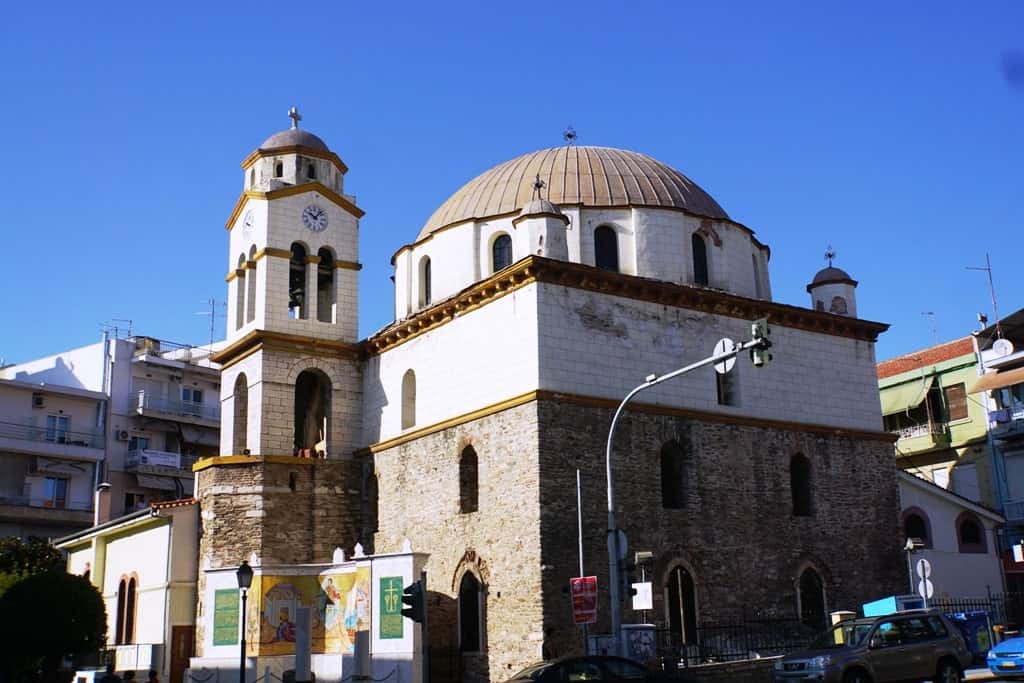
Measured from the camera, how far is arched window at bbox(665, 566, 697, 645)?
78.6 feet

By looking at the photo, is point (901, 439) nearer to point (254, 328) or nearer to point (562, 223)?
point (562, 223)

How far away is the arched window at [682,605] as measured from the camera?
24.0 metres

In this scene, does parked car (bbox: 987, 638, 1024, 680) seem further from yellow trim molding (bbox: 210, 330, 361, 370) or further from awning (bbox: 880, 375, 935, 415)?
awning (bbox: 880, 375, 935, 415)

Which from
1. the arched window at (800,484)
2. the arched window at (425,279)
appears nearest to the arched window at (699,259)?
the arched window at (800,484)

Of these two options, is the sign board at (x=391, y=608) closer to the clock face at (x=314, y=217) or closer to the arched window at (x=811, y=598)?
the arched window at (x=811, y=598)

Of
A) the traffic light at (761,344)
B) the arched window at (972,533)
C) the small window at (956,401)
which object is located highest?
the small window at (956,401)

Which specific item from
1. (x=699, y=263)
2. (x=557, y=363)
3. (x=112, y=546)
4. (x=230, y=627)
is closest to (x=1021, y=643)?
(x=557, y=363)

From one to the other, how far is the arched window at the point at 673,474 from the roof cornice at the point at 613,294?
11.4ft

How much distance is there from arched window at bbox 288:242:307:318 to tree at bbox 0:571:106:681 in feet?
29.9

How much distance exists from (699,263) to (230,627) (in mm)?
14749

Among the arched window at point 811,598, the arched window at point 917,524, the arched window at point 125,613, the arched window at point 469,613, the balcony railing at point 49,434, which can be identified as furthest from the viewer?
the balcony railing at point 49,434

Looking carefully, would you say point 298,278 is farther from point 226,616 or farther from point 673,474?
point 673,474

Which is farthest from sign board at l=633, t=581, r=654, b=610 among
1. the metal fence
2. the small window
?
the small window

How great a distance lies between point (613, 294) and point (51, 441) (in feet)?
88.6
